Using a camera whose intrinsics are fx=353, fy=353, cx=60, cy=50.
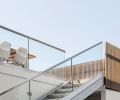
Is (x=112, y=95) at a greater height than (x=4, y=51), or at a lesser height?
lesser

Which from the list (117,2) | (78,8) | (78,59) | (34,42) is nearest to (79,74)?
(78,59)

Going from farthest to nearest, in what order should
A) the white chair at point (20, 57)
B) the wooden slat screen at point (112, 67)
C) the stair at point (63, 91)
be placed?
1. the white chair at point (20, 57)
2. the wooden slat screen at point (112, 67)
3. the stair at point (63, 91)

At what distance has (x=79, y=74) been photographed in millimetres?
11836

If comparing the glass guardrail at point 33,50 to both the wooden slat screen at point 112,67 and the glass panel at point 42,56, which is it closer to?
the glass panel at point 42,56

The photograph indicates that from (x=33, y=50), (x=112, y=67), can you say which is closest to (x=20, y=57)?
(x=33, y=50)

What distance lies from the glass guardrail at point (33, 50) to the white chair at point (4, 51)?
13 cm

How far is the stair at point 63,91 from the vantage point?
1057 centimetres

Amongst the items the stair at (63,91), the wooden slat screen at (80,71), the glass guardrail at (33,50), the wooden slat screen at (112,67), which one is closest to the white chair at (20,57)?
the glass guardrail at (33,50)

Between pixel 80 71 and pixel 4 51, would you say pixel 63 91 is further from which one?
pixel 4 51

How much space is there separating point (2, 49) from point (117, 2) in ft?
21.6

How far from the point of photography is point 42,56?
1234 centimetres

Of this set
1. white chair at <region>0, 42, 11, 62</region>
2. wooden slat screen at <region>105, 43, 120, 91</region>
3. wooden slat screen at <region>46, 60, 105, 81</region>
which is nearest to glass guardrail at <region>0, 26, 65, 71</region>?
white chair at <region>0, 42, 11, 62</region>

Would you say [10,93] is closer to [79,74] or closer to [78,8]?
[79,74]

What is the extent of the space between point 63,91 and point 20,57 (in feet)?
6.09
